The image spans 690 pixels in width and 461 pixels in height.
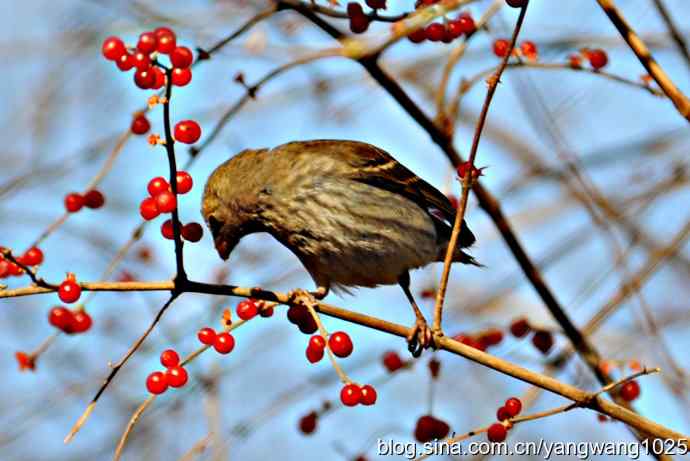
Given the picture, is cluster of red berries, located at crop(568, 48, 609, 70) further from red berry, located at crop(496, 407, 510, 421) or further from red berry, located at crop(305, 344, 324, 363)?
red berry, located at crop(305, 344, 324, 363)

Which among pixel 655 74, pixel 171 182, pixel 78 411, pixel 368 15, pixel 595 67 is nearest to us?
pixel 171 182

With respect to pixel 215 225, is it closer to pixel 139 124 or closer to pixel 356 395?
pixel 139 124

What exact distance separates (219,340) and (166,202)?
522mm

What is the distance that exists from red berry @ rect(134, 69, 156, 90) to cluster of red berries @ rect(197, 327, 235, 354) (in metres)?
0.78

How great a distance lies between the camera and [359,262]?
12.7ft

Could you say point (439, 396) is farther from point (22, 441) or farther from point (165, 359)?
point (165, 359)

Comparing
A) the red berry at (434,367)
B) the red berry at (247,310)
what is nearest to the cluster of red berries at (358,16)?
the red berry at (247,310)

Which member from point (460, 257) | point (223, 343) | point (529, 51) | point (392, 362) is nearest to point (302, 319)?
point (223, 343)

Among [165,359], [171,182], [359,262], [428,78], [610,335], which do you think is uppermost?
[428,78]

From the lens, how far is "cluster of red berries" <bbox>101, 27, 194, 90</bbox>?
226 centimetres

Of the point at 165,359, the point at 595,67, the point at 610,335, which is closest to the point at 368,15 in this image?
the point at 595,67

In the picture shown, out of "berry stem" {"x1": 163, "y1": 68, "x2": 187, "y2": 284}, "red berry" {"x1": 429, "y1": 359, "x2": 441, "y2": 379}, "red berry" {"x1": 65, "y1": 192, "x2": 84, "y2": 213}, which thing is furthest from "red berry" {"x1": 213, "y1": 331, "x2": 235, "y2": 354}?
"red berry" {"x1": 429, "y1": 359, "x2": 441, "y2": 379}

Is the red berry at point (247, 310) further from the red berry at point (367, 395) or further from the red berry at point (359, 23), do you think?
the red berry at point (359, 23)

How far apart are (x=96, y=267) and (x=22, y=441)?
242 centimetres
